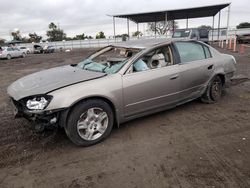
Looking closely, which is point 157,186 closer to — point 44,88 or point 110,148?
point 110,148

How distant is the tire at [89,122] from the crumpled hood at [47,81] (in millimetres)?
439

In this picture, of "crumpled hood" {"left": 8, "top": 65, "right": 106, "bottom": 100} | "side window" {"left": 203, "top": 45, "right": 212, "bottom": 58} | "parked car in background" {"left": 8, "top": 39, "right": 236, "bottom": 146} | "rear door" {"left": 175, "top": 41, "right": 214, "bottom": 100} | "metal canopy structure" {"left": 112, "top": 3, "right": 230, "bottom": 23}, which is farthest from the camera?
"metal canopy structure" {"left": 112, "top": 3, "right": 230, "bottom": 23}

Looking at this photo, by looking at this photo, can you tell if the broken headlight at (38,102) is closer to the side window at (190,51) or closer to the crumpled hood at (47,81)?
the crumpled hood at (47,81)

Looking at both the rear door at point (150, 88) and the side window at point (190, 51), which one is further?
the side window at point (190, 51)

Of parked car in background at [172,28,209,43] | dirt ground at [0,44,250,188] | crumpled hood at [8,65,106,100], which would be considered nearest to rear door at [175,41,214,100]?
dirt ground at [0,44,250,188]

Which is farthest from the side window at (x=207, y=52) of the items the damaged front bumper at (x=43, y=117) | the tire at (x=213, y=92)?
the damaged front bumper at (x=43, y=117)

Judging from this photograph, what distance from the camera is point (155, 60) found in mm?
4504

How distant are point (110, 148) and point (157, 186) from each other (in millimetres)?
1105

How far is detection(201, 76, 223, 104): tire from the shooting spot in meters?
5.37

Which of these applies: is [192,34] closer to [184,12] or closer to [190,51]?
[184,12]

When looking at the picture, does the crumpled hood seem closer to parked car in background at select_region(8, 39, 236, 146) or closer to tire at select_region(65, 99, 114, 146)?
parked car in background at select_region(8, 39, 236, 146)

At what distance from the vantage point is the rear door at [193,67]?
468 centimetres

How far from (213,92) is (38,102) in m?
3.87

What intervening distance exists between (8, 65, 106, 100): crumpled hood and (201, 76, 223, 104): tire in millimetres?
2656
